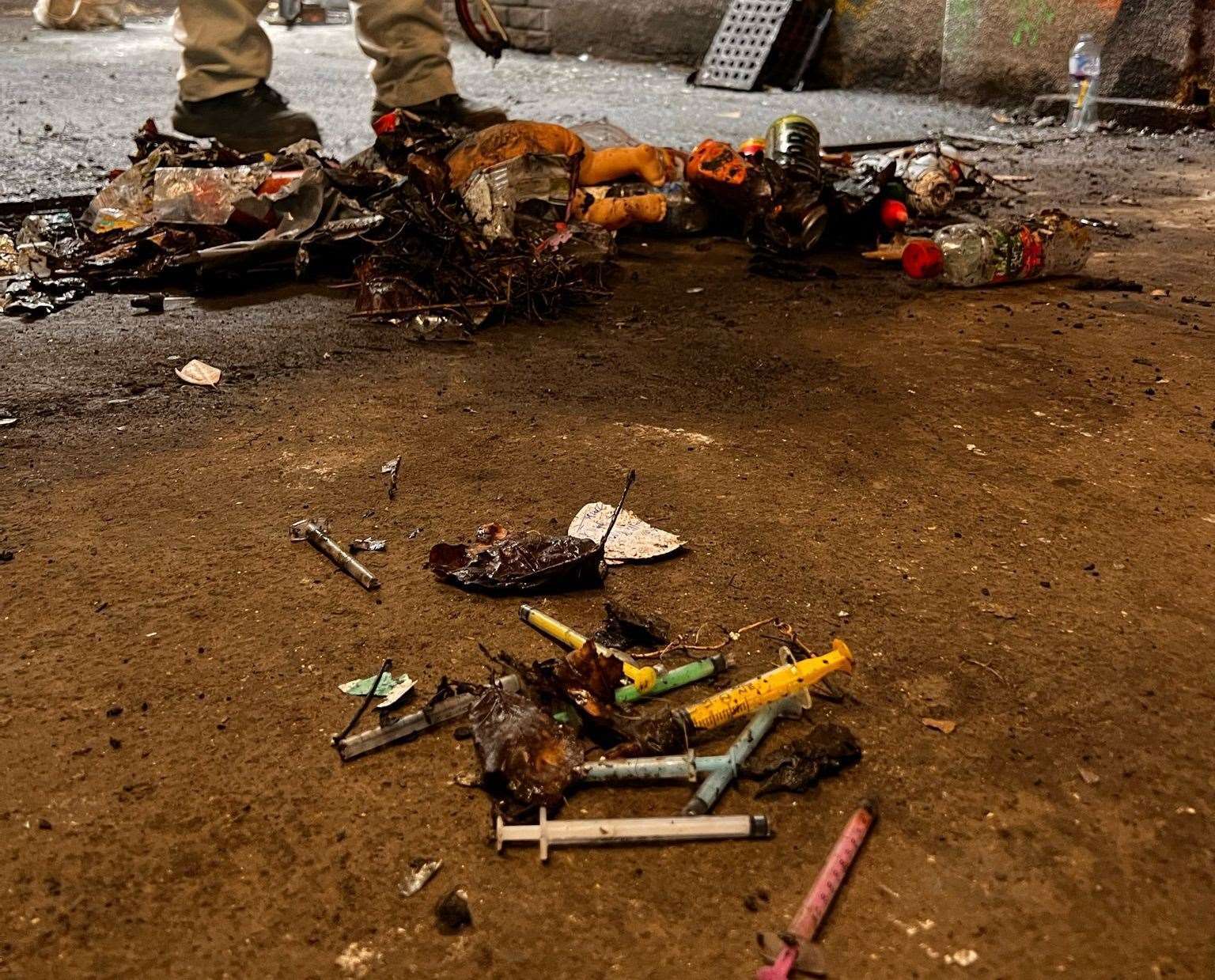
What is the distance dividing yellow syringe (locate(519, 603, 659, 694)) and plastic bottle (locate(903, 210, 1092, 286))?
2.26 meters

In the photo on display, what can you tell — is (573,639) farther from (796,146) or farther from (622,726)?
(796,146)

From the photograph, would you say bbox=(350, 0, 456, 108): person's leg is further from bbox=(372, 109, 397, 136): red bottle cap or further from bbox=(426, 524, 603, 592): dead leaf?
bbox=(426, 524, 603, 592): dead leaf

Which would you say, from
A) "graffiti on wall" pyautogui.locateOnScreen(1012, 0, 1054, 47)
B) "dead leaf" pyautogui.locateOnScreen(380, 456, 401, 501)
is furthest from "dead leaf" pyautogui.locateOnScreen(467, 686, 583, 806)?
"graffiti on wall" pyautogui.locateOnScreen(1012, 0, 1054, 47)

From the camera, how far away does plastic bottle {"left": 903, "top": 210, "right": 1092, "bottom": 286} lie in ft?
11.3

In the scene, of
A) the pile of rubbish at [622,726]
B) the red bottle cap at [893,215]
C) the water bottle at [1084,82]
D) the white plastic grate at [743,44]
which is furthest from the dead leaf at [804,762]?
the white plastic grate at [743,44]

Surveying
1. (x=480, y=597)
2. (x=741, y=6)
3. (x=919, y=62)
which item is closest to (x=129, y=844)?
(x=480, y=597)

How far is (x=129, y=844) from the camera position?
1373 millimetres

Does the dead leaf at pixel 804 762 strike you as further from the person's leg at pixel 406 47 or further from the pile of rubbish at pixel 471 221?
the person's leg at pixel 406 47

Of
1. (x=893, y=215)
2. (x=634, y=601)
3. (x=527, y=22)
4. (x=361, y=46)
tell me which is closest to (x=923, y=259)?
(x=893, y=215)

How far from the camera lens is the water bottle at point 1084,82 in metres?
6.24

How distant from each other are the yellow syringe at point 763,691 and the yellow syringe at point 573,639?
0.07 metres

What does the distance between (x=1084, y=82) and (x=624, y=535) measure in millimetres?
5577

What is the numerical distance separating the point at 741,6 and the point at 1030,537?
6.68 meters

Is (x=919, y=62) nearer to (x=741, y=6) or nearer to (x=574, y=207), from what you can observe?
(x=741, y=6)
